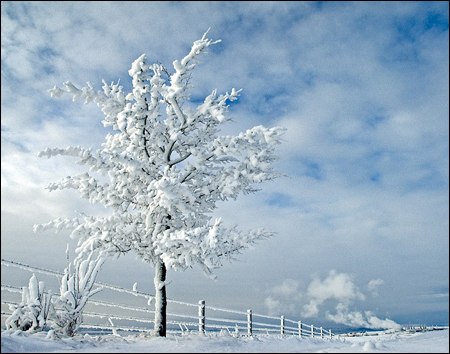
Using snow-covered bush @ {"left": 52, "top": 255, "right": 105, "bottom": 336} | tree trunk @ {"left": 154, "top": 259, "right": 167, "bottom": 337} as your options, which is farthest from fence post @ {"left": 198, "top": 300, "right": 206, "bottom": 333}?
snow-covered bush @ {"left": 52, "top": 255, "right": 105, "bottom": 336}

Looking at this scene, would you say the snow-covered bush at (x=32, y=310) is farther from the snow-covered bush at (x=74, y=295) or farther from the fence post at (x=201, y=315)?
the fence post at (x=201, y=315)

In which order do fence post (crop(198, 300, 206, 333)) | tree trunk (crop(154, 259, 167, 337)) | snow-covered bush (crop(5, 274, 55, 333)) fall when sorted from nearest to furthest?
snow-covered bush (crop(5, 274, 55, 333)) → tree trunk (crop(154, 259, 167, 337)) → fence post (crop(198, 300, 206, 333))

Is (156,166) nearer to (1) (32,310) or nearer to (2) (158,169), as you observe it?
(2) (158,169)

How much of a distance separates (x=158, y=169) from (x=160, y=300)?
3504 millimetres

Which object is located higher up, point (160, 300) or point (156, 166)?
point (156, 166)

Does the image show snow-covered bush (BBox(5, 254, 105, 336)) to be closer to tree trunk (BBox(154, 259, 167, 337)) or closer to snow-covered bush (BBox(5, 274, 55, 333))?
snow-covered bush (BBox(5, 274, 55, 333))

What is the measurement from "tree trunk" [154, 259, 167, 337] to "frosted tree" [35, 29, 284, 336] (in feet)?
0.08

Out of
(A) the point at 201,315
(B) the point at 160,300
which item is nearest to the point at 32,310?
(B) the point at 160,300

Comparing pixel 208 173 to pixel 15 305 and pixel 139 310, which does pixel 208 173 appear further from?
pixel 15 305

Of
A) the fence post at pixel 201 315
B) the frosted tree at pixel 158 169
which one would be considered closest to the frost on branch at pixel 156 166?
the frosted tree at pixel 158 169

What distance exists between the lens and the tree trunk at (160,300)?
27.9 feet

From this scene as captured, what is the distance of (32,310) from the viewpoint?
22.4 feet

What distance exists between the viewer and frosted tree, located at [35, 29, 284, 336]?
843cm

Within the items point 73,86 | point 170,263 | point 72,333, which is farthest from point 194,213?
point 73,86
